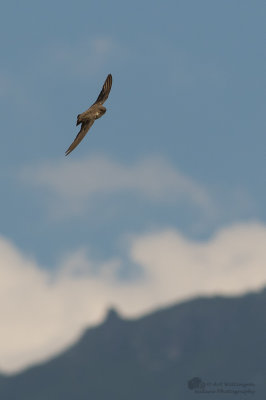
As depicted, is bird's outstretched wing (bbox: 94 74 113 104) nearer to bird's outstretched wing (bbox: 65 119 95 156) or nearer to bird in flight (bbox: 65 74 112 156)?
bird in flight (bbox: 65 74 112 156)

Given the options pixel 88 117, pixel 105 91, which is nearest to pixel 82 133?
pixel 88 117

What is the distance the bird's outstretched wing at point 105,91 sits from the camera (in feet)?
314

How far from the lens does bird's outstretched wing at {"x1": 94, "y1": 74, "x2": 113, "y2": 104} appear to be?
9556 cm

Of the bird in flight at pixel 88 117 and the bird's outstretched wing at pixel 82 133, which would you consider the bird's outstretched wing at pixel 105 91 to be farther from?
the bird's outstretched wing at pixel 82 133

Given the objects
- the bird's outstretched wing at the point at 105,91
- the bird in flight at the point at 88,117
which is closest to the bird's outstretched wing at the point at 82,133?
the bird in flight at the point at 88,117

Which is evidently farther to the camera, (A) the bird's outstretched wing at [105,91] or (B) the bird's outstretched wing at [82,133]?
(A) the bird's outstretched wing at [105,91]

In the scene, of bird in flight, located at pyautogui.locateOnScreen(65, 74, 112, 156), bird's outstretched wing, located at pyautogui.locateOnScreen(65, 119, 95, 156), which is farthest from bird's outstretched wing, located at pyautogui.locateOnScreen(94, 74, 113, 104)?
bird's outstretched wing, located at pyautogui.locateOnScreen(65, 119, 95, 156)

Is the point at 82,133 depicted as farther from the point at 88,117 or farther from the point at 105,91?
the point at 105,91

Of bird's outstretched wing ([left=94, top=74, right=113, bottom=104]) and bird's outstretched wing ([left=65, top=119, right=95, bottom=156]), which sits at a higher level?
bird's outstretched wing ([left=94, top=74, right=113, bottom=104])

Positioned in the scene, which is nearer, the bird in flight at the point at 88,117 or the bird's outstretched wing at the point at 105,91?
the bird in flight at the point at 88,117

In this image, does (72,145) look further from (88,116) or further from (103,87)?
(103,87)

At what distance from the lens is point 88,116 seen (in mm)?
89375

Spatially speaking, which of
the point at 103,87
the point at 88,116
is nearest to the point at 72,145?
the point at 88,116

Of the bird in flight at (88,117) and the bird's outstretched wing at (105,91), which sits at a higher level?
the bird's outstretched wing at (105,91)
